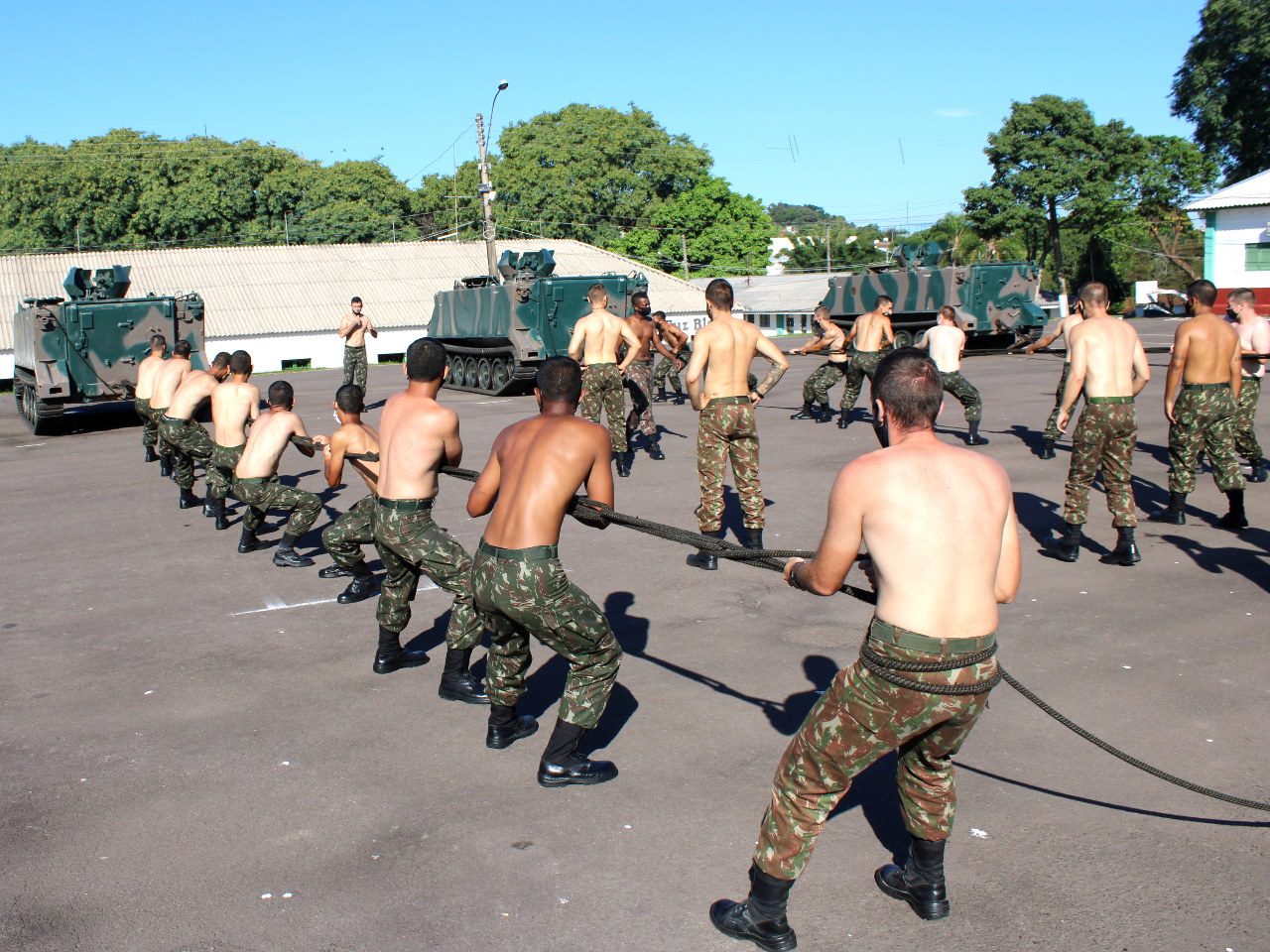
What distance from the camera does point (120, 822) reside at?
4473mm

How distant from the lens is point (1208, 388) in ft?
27.7

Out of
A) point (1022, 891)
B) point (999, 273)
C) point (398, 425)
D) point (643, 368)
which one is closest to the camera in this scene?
point (1022, 891)

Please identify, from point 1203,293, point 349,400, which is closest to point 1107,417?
point 1203,293

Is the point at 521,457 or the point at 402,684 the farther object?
the point at 402,684

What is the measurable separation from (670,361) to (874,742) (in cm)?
1397

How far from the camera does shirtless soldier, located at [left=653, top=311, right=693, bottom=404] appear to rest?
1537 cm

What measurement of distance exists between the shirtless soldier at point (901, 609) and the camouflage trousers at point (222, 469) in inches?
287

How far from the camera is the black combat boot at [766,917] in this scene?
343 centimetres

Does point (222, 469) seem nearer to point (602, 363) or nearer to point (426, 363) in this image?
point (602, 363)

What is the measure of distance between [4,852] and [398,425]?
248 centimetres

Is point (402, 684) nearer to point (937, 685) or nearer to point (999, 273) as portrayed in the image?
point (937, 685)

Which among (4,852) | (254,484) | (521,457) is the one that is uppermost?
(521,457)

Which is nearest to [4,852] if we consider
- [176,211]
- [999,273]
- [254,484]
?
[254,484]

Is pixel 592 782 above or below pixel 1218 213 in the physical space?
below
